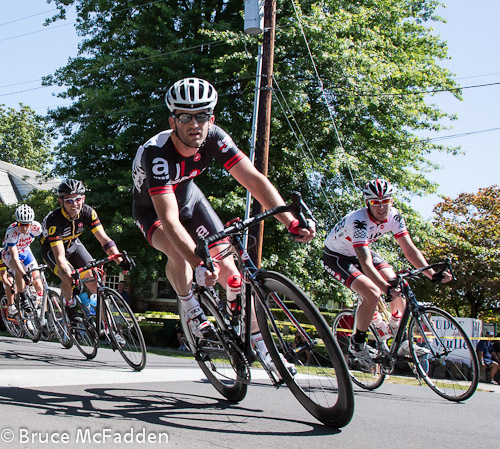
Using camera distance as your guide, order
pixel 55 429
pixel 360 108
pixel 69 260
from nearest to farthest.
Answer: pixel 55 429 → pixel 69 260 → pixel 360 108

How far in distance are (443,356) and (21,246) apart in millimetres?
7586

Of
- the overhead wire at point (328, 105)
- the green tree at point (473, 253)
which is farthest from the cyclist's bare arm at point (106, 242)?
the green tree at point (473, 253)

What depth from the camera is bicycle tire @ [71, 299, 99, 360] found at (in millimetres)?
8102

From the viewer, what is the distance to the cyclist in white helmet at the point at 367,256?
6668 millimetres

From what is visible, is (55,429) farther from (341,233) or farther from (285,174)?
(285,174)

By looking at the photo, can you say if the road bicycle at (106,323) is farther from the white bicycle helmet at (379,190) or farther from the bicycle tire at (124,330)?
the white bicycle helmet at (379,190)

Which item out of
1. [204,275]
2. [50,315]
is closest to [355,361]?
[204,275]

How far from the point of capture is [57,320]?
31.4 feet

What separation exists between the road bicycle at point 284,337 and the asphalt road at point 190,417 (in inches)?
8.6

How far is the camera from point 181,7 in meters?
22.4

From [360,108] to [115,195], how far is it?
29.4 feet

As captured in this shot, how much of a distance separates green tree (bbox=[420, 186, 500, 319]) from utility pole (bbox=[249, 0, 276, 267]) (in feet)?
71.1

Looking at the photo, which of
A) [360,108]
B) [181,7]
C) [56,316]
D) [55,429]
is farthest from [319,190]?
[55,429]

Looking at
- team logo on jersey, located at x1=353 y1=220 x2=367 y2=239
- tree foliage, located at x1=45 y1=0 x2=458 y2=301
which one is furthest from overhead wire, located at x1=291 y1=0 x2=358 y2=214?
team logo on jersey, located at x1=353 y1=220 x2=367 y2=239
